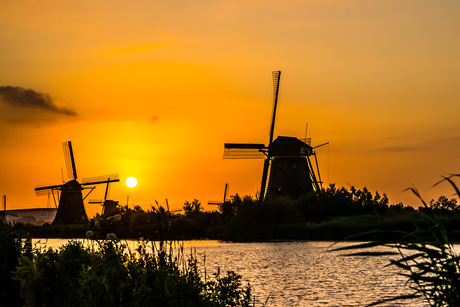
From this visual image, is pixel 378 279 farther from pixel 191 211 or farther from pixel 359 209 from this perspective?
pixel 191 211

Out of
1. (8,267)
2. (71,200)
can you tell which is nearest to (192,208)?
(71,200)

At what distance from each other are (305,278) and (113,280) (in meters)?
31.9

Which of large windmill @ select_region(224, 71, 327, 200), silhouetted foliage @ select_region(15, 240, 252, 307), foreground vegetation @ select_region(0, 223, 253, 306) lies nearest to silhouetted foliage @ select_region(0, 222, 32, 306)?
foreground vegetation @ select_region(0, 223, 253, 306)

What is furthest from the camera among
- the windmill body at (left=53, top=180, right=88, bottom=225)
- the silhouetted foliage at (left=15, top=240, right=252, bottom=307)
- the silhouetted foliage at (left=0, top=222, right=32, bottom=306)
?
the windmill body at (left=53, top=180, right=88, bottom=225)

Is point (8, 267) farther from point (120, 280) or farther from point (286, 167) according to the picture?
point (286, 167)

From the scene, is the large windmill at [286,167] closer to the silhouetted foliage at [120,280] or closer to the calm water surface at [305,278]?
the calm water surface at [305,278]

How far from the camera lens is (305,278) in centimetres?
4247

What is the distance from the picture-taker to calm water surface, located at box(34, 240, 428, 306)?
1249 inches

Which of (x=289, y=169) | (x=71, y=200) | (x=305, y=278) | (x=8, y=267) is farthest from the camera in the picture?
(x=71, y=200)

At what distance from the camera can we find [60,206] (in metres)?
Answer: 113

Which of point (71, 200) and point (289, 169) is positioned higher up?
point (71, 200)

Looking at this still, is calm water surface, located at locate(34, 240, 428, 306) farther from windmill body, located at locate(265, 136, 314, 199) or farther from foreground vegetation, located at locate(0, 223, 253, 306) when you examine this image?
windmill body, located at locate(265, 136, 314, 199)

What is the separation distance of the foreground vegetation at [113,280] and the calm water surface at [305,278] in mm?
7396

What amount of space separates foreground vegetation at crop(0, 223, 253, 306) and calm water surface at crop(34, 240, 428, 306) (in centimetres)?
740
